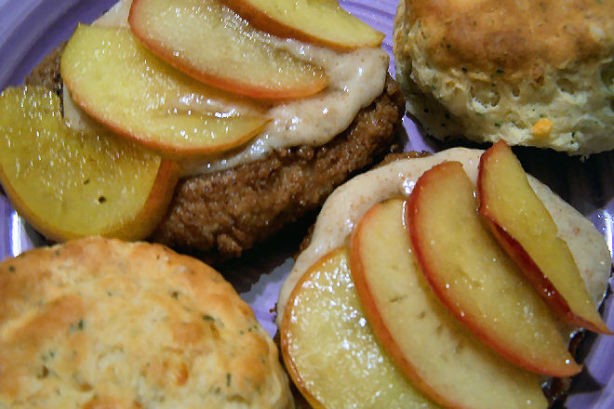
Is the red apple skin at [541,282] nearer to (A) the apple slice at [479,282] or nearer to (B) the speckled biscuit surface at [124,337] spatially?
(A) the apple slice at [479,282]

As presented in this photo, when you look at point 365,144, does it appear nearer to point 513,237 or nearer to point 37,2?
point 513,237

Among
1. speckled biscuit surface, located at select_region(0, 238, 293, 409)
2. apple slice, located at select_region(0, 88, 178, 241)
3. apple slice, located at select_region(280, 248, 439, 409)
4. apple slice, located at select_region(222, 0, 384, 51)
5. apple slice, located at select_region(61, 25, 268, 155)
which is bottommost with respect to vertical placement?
apple slice, located at select_region(280, 248, 439, 409)

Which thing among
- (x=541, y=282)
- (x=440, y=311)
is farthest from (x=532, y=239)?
(x=440, y=311)

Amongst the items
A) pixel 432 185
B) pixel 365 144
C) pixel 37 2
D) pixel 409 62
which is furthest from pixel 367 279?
pixel 37 2

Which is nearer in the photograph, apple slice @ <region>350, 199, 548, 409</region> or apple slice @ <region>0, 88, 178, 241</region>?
apple slice @ <region>350, 199, 548, 409</region>

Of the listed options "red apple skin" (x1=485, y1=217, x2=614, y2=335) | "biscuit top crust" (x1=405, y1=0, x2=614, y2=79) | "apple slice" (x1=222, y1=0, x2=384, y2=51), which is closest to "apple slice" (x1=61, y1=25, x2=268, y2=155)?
"apple slice" (x1=222, y1=0, x2=384, y2=51)

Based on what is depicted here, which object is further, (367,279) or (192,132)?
(192,132)

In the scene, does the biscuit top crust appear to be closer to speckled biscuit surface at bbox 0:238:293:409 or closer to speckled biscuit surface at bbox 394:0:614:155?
speckled biscuit surface at bbox 394:0:614:155
